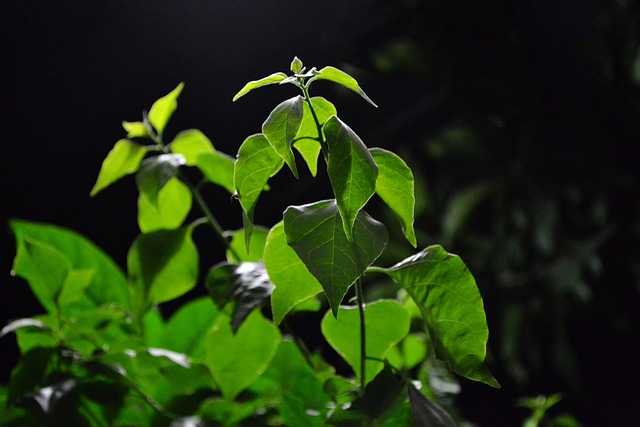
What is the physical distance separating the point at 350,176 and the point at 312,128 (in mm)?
64

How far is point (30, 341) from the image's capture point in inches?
16.4

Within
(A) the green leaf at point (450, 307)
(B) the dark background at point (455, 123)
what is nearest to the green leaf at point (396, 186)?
(A) the green leaf at point (450, 307)

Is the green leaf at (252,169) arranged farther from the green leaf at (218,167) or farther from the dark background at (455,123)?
the dark background at (455,123)

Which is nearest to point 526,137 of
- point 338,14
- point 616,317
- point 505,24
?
point 505,24

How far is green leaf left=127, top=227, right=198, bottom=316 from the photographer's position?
1.22 feet

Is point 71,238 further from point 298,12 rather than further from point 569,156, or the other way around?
point 298,12

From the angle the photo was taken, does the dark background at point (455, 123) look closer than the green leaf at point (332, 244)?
No

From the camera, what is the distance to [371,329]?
0.32 meters

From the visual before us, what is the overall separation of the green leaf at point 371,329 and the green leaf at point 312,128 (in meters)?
0.07

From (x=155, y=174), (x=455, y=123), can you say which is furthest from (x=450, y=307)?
(x=455, y=123)

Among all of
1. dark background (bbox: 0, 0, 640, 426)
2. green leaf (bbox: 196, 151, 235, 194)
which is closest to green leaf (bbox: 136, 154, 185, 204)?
green leaf (bbox: 196, 151, 235, 194)

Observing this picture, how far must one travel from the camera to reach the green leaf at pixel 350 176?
234 mm

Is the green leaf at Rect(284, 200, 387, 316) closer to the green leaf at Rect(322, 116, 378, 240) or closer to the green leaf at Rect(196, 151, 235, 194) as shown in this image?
the green leaf at Rect(322, 116, 378, 240)

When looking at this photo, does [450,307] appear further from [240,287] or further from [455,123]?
[455,123]
